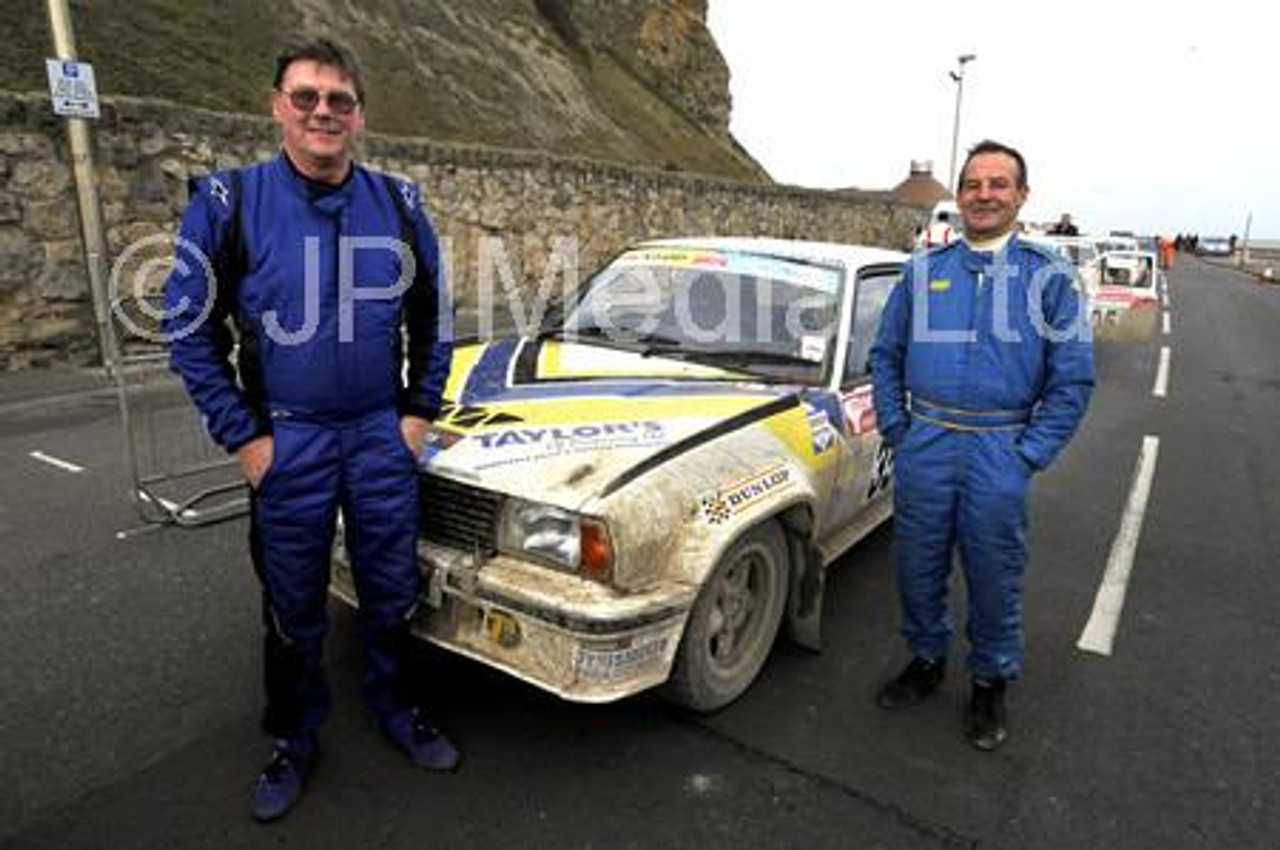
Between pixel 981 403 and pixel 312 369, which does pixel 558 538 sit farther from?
pixel 981 403

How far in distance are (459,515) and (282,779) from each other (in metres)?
0.93

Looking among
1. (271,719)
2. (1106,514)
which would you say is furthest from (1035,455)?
(1106,514)

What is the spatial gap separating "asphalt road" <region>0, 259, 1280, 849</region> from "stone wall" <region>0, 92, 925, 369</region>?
466 cm

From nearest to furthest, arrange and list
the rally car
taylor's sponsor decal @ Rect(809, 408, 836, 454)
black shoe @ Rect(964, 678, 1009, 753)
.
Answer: black shoe @ Rect(964, 678, 1009, 753) → taylor's sponsor decal @ Rect(809, 408, 836, 454) → the rally car

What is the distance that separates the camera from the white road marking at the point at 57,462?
5.69m

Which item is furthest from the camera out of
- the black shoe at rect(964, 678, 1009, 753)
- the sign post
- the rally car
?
the rally car

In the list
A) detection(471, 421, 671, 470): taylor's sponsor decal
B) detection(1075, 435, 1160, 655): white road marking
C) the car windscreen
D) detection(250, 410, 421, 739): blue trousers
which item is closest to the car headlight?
detection(471, 421, 671, 470): taylor's sponsor decal

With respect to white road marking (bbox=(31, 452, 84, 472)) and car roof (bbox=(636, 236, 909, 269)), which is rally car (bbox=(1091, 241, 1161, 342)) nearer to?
car roof (bbox=(636, 236, 909, 269))

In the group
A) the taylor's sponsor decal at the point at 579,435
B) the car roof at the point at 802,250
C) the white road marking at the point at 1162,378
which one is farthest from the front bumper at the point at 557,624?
the white road marking at the point at 1162,378

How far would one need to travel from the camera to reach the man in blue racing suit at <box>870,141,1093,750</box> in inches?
113

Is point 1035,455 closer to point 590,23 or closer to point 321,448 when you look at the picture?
point 321,448

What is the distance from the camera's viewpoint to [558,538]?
8.78ft

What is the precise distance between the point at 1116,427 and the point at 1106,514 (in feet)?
9.40

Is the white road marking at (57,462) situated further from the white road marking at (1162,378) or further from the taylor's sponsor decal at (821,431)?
the white road marking at (1162,378)
